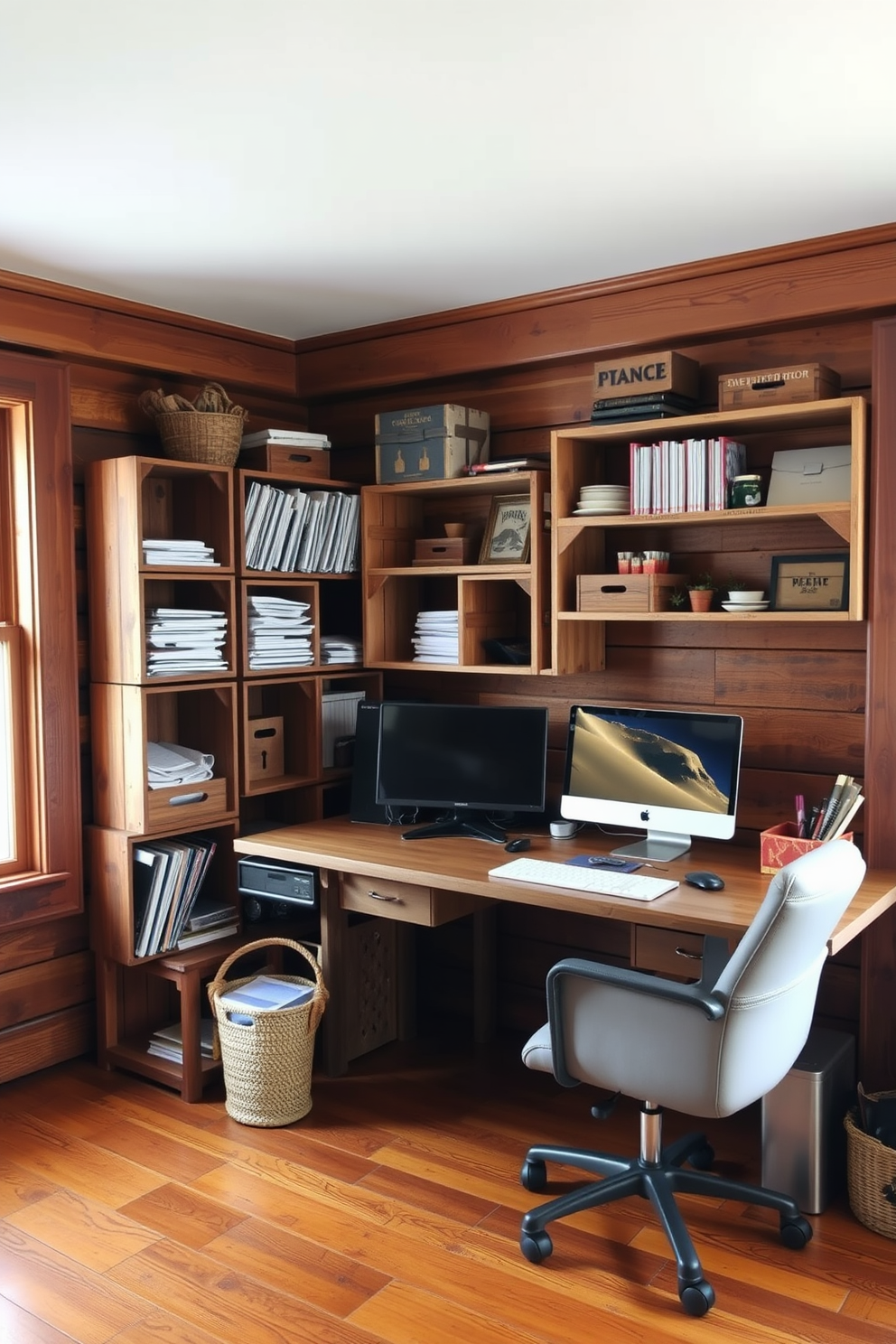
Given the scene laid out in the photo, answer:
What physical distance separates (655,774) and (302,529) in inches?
56.7

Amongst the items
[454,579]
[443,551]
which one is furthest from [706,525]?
[454,579]

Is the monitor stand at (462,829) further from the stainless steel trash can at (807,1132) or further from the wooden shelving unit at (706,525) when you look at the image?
the stainless steel trash can at (807,1132)

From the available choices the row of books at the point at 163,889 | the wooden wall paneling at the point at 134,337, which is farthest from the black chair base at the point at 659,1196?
the wooden wall paneling at the point at 134,337

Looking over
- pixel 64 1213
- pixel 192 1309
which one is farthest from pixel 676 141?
pixel 64 1213

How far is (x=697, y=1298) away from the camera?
2361 mm

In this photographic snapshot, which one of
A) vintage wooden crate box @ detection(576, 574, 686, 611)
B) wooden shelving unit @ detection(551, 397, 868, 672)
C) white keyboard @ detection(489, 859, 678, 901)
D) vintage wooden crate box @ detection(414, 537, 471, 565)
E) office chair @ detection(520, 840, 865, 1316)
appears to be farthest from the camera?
vintage wooden crate box @ detection(414, 537, 471, 565)

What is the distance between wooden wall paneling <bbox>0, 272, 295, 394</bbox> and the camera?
3.29 metres

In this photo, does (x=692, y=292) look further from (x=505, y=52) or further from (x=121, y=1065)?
(x=121, y=1065)

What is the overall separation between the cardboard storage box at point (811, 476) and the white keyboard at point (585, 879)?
1.08 meters

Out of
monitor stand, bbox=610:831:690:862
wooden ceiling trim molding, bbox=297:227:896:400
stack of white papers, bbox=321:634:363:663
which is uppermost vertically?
wooden ceiling trim molding, bbox=297:227:896:400

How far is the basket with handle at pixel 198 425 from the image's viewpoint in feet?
11.7

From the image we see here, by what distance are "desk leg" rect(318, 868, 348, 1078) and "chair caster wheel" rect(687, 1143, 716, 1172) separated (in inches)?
45.0

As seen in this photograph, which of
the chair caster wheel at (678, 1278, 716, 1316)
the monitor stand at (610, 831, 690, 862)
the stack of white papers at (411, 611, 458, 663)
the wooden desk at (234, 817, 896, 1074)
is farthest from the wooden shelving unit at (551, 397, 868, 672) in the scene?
the chair caster wheel at (678, 1278, 716, 1316)

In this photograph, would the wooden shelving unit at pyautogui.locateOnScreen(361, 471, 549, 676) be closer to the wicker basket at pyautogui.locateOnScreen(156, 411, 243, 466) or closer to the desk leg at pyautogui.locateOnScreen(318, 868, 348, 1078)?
the wicker basket at pyautogui.locateOnScreen(156, 411, 243, 466)
